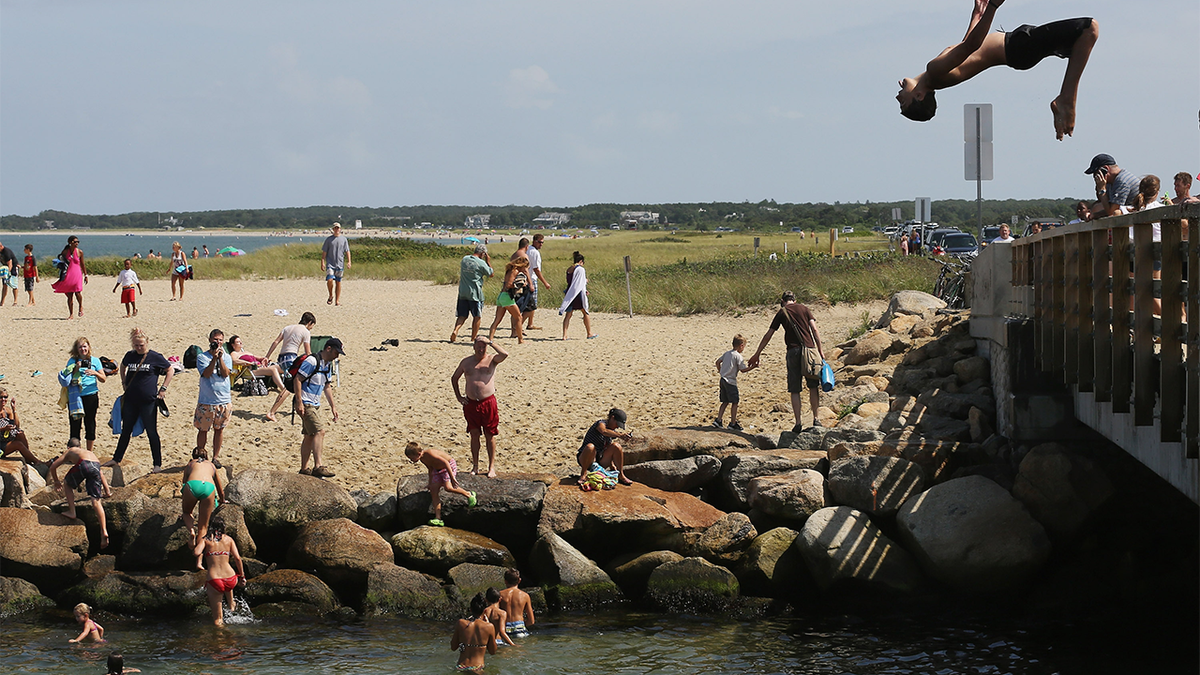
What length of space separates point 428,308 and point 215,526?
16.3 meters

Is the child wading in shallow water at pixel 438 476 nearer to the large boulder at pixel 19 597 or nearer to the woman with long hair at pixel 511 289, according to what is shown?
the large boulder at pixel 19 597

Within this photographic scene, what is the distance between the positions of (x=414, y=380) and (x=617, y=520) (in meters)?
6.65

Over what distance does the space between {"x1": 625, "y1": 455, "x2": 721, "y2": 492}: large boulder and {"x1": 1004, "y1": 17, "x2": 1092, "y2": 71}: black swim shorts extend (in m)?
7.17

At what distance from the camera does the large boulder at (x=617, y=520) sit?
39.2ft

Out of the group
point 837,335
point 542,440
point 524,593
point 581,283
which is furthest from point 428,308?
point 524,593

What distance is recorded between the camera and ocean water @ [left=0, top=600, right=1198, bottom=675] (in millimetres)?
A: 9570

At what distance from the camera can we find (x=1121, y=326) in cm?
801

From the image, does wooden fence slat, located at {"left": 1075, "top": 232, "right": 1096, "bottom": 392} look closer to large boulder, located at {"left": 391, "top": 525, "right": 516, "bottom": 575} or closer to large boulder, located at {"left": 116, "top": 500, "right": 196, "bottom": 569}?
large boulder, located at {"left": 391, "top": 525, "right": 516, "bottom": 575}

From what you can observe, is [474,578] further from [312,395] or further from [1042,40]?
[1042,40]

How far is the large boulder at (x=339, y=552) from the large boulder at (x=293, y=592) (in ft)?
0.58

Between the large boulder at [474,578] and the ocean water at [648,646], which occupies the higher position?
the large boulder at [474,578]

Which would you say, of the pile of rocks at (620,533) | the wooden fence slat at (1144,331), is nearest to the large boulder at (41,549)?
the pile of rocks at (620,533)

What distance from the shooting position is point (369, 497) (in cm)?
1267

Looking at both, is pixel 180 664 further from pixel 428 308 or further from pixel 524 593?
pixel 428 308
